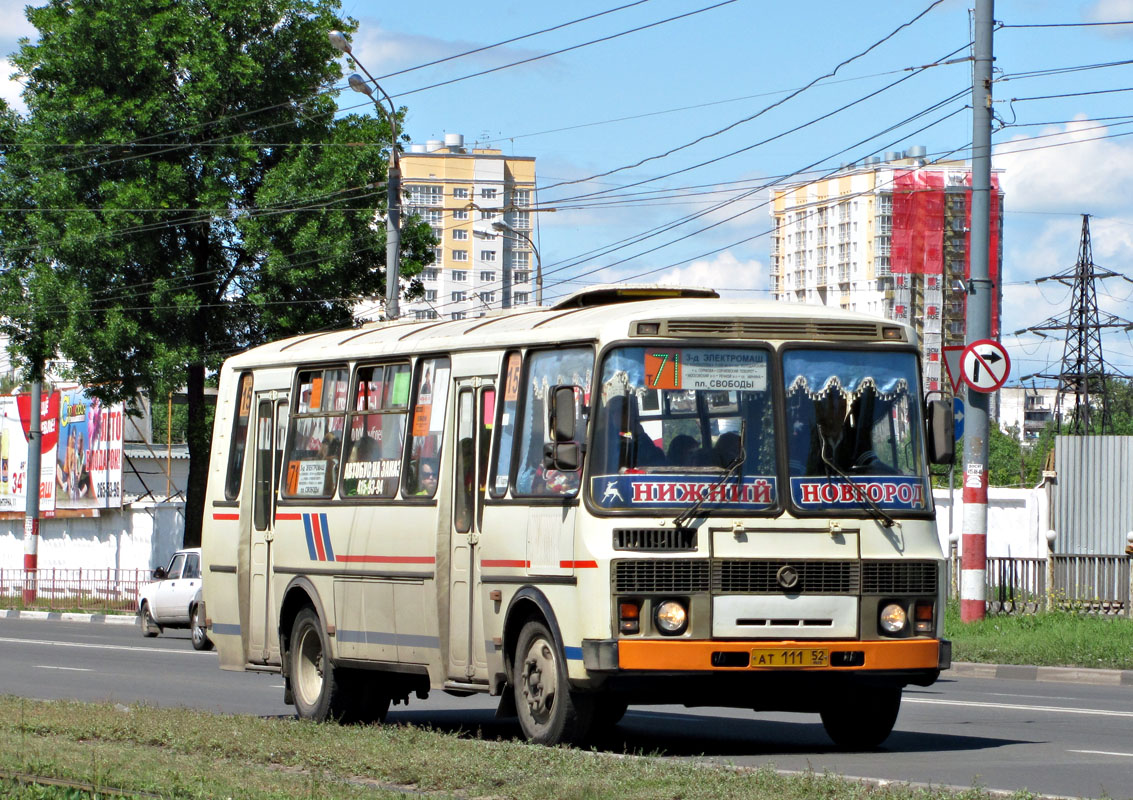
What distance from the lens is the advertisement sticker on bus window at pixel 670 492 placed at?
1094 cm

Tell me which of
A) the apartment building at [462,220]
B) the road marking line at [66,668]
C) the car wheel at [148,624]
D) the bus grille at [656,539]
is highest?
the apartment building at [462,220]

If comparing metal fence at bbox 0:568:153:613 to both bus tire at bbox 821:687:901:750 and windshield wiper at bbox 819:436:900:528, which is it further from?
windshield wiper at bbox 819:436:900:528

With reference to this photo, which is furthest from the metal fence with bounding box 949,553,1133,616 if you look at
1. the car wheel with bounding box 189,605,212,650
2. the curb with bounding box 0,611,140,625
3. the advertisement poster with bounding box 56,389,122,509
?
the advertisement poster with bounding box 56,389,122,509

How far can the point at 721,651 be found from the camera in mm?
10891

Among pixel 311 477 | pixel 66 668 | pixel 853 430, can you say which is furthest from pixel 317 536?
pixel 66 668

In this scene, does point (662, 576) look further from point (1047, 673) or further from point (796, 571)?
point (1047, 673)

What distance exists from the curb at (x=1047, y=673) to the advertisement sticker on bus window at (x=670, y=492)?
385 inches

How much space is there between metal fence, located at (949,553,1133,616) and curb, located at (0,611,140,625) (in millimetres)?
18890

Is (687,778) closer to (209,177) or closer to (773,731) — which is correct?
(773,731)

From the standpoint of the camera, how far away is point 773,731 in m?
13.7

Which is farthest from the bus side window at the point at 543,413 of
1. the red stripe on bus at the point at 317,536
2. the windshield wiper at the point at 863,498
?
the red stripe on bus at the point at 317,536

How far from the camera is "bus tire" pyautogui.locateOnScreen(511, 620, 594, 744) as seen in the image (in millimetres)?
11148

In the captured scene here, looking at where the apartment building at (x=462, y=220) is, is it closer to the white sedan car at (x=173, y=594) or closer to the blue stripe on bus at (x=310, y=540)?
the white sedan car at (x=173, y=594)

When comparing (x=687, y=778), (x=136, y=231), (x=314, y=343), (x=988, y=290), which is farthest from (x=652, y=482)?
(x=136, y=231)
